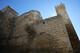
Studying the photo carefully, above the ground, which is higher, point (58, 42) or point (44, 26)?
point (44, 26)

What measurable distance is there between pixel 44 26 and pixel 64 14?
3.03 m

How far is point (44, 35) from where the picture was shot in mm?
4133

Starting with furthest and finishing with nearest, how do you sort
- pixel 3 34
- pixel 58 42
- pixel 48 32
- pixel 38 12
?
1. pixel 38 12
2. pixel 3 34
3. pixel 48 32
4. pixel 58 42

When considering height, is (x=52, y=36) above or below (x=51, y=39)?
above

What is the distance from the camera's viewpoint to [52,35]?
3850 millimetres

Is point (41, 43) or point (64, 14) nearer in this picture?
point (41, 43)

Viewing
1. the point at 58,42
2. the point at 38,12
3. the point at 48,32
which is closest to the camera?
the point at 58,42

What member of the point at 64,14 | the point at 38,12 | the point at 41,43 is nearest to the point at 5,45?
the point at 41,43

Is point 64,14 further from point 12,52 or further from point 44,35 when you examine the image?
point 12,52

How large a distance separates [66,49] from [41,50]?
1709 mm

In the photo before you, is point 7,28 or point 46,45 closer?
point 46,45

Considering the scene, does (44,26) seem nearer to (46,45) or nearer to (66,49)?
(46,45)

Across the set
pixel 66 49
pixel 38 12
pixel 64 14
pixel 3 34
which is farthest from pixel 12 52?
pixel 64 14

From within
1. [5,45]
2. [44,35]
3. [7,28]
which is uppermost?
[7,28]
